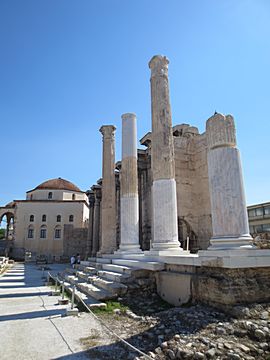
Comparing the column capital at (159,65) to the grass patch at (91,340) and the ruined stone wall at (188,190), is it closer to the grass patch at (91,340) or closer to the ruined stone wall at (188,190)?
the ruined stone wall at (188,190)

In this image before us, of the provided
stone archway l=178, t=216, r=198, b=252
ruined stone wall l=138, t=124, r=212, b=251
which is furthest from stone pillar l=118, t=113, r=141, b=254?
stone archway l=178, t=216, r=198, b=252

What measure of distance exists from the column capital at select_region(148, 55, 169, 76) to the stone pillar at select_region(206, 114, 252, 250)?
16.9 ft

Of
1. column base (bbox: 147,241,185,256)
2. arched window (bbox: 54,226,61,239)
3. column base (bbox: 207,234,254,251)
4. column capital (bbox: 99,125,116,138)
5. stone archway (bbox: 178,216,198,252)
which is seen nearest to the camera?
column base (bbox: 207,234,254,251)

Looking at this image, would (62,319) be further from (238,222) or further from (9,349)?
(238,222)

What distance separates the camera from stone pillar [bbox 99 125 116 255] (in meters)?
17.1

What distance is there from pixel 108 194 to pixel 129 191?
3983 millimetres

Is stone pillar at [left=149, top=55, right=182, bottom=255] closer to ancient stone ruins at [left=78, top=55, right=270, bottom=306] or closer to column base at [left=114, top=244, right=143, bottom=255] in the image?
ancient stone ruins at [left=78, top=55, right=270, bottom=306]

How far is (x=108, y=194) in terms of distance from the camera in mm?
17891

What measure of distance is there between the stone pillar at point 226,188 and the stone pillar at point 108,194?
10951 millimetres

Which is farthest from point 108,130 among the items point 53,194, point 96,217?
point 53,194

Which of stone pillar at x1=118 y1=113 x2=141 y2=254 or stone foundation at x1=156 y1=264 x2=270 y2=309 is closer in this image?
stone foundation at x1=156 y1=264 x2=270 y2=309

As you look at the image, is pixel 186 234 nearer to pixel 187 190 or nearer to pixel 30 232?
pixel 187 190

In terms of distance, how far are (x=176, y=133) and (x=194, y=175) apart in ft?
13.9

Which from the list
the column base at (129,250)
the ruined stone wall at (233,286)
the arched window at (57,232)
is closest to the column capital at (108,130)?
the column base at (129,250)
